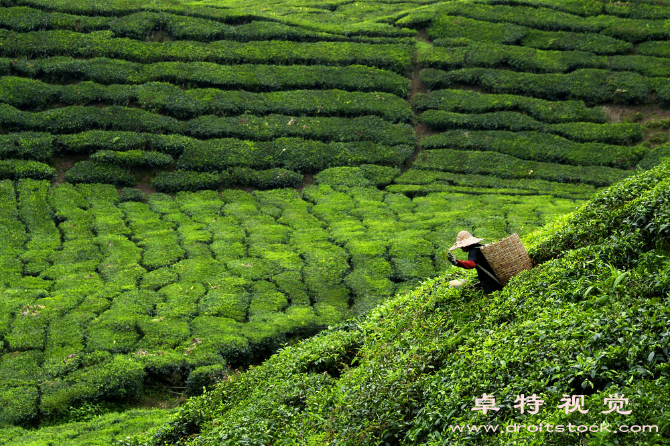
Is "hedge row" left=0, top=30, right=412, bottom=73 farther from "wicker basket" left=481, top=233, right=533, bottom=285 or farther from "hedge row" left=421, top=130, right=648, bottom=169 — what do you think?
"wicker basket" left=481, top=233, right=533, bottom=285

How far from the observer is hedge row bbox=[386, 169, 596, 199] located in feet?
98.7

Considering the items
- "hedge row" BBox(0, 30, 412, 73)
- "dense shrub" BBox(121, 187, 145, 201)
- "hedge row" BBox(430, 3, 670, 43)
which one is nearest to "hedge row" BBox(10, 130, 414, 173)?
"dense shrub" BBox(121, 187, 145, 201)

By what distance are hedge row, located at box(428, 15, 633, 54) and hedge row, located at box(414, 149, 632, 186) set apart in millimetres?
11833

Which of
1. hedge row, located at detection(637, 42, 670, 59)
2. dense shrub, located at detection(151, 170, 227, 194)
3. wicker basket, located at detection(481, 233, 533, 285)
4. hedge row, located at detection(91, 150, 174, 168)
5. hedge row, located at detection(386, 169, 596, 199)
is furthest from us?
hedge row, located at detection(637, 42, 670, 59)

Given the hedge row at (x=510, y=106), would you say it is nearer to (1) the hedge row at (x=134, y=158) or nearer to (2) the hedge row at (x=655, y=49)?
(2) the hedge row at (x=655, y=49)

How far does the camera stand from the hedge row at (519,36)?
133ft

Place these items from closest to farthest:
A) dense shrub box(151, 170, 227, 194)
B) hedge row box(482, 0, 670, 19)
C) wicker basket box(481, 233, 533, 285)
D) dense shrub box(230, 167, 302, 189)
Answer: wicker basket box(481, 233, 533, 285) → dense shrub box(151, 170, 227, 194) → dense shrub box(230, 167, 302, 189) → hedge row box(482, 0, 670, 19)

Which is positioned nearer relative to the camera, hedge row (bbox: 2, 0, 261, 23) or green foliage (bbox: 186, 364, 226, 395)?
green foliage (bbox: 186, 364, 226, 395)

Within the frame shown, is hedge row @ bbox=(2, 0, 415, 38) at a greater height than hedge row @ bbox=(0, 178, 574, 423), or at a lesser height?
greater

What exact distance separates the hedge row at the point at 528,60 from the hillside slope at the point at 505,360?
28.1 metres

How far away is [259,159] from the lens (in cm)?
3144

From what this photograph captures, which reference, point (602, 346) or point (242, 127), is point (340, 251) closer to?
point (242, 127)

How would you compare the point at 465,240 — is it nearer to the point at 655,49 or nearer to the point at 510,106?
the point at 510,106

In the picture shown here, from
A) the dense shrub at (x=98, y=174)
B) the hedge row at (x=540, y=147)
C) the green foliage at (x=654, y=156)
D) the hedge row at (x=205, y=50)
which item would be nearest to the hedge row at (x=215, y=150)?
the dense shrub at (x=98, y=174)
